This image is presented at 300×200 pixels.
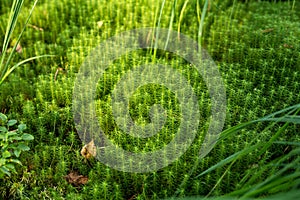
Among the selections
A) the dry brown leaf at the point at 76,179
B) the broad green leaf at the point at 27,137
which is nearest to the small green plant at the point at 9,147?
the broad green leaf at the point at 27,137

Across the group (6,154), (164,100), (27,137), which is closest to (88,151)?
(27,137)

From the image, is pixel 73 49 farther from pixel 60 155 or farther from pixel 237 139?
pixel 237 139

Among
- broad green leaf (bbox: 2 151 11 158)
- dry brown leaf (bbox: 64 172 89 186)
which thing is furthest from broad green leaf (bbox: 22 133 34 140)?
dry brown leaf (bbox: 64 172 89 186)

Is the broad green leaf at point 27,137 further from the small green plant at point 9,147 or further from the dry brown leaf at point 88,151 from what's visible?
the dry brown leaf at point 88,151

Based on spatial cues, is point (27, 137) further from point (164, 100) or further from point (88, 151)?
point (164, 100)

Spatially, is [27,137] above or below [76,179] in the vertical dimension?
above

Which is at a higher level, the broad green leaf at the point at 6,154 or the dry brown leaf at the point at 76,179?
the broad green leaf at the point at 6,154

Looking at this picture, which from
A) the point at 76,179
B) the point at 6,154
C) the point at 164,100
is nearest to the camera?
the point at 6,154
